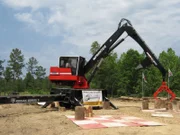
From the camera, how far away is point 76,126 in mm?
9836

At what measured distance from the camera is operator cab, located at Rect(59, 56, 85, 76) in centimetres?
1692

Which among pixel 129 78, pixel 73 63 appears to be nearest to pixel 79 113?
pixel 73 63

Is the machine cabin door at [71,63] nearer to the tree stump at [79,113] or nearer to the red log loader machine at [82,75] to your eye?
the red log loader machine at [82,75]

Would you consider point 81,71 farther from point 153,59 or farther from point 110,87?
point 110,87

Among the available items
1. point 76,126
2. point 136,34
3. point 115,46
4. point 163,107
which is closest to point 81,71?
point 115,46

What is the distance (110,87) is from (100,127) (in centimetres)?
3805

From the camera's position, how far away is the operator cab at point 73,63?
55.5 feet

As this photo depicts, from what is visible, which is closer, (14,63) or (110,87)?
(110,87)

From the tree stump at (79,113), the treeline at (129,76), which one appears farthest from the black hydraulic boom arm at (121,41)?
the treeline at (129,76)

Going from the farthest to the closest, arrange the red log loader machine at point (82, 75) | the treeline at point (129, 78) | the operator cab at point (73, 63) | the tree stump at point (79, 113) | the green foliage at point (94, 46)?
the treeline at point (129, 78)
the green foliage at point (94, 46)
the operator cab at point (73, 63)
the red log loader machine at point (82, 75)
the tree stump at point (79, 113)

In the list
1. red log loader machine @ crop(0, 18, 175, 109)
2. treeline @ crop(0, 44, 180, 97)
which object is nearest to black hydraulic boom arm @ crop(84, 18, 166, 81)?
red log loader machine @ crop(0, 18, 175, 109)

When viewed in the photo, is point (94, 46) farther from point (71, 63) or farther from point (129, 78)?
point (71, 63)

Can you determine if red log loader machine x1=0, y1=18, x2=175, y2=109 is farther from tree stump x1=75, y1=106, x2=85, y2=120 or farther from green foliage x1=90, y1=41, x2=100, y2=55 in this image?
green foliage x1=90, y1=41, x2=100, y2=55

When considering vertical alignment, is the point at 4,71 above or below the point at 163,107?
above
